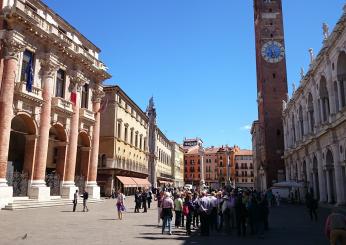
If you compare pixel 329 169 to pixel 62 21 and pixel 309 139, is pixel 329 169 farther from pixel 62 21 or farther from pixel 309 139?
pixel 62 21

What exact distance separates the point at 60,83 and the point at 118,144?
1654 centimetres

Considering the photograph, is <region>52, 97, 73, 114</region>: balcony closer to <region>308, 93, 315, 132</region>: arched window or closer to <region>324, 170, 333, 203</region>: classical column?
<region>324, 170, 333, 203</region>: classical column

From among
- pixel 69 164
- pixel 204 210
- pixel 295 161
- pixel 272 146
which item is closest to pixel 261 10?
pixel 272 146

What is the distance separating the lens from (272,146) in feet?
195

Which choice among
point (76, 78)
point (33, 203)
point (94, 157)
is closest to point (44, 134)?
point (33, 203)

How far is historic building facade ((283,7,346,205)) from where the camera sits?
27.4m

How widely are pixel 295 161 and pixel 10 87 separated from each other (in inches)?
1459

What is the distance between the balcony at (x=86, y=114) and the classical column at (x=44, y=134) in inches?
213

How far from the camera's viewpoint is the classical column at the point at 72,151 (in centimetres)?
2981

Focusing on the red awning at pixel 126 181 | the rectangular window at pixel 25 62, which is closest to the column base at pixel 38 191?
the rectangular window at pixel 25 62

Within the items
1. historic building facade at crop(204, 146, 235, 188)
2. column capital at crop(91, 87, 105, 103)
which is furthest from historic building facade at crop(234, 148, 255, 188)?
column capital at crop(91, 87, 105, 103)

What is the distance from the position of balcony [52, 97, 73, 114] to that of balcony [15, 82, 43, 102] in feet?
6.52

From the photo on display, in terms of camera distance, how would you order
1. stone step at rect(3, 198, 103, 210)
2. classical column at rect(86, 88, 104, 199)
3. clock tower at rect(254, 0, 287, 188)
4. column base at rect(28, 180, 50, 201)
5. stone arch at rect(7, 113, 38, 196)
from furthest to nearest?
clock tower at rect(254, 0, 287, 188)
classical column at rect(86, 88, 104, 199)
column base at rect(28, 180, 50, 201)
stone arch at rect(7, 113, 38, 196)
stone step at rect(3, 198, 103, 210)

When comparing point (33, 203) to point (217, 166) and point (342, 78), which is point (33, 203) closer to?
point (342, 78)
